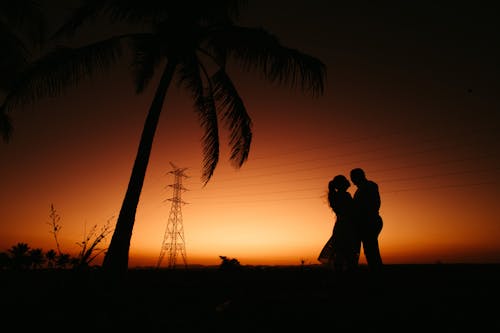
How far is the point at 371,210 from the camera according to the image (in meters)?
4.78

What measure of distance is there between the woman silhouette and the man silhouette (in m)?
0.14

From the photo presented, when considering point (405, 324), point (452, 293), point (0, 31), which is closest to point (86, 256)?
point (405, 324)

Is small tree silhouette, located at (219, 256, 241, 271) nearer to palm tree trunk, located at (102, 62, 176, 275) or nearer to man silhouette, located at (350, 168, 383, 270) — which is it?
palm tree trunk, located at (102, 62, 176, 275)

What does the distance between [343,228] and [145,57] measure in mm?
6682

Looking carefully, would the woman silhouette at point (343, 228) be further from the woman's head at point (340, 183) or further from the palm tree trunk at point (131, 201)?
the palm tree trunk at point (131, 201)

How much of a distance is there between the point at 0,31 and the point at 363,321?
562 inches

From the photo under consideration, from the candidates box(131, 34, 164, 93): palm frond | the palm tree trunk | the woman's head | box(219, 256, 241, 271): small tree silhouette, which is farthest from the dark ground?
box(131, 34, 164, 93): palm frond

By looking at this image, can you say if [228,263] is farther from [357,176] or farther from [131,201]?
[357,176]

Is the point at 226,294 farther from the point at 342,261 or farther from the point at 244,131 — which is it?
the point at 244,131

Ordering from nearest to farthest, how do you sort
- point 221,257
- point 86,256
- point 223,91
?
point 86,256 < point 223,91 < point 221,257

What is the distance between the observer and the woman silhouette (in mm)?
4973

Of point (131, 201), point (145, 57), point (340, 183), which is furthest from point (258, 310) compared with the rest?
point (145, 57)

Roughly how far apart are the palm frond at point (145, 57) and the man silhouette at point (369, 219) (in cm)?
608

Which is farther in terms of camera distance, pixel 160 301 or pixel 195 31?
pixel 195 31
